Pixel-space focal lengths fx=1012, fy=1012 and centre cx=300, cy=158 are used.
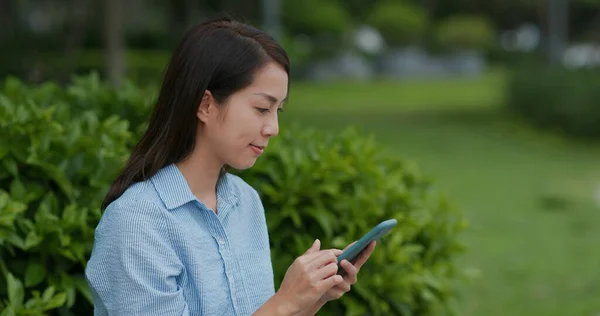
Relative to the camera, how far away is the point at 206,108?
2195mm

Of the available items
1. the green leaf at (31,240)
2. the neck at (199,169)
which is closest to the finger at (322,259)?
the neck at (199,169)

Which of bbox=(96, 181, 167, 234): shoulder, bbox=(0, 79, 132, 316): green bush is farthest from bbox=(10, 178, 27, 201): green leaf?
bbox=(96, 181, 167, 234): shoulder

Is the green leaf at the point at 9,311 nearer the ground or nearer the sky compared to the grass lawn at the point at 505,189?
nearer the sky

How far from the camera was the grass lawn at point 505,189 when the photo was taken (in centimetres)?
673

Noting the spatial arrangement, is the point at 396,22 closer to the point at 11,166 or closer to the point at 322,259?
the point at 11,166

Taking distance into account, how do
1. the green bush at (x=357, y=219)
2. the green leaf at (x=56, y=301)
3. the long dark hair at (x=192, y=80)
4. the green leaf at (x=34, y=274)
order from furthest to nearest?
the green bush at (x=357, y=219), the green leaf at (x=34, y=274), the green leaf at (x=56, y=301), the long dark hair at (x=192, y=80)

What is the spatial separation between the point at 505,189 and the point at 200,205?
950 centimetres

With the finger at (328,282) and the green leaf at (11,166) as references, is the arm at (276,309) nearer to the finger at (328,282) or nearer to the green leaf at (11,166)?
the finger at (328,282)

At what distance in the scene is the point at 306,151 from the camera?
12.9 ft

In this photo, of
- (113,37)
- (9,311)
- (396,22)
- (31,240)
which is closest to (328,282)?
(9,311)

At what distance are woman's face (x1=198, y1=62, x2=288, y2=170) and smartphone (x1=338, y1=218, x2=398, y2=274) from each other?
29 centimetres

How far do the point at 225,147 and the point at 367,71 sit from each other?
121ft

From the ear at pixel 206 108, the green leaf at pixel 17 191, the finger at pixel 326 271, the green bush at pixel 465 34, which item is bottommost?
the green bush at pixel 465 34

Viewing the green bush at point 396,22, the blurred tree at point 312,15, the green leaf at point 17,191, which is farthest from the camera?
the green bush at point 396,22
